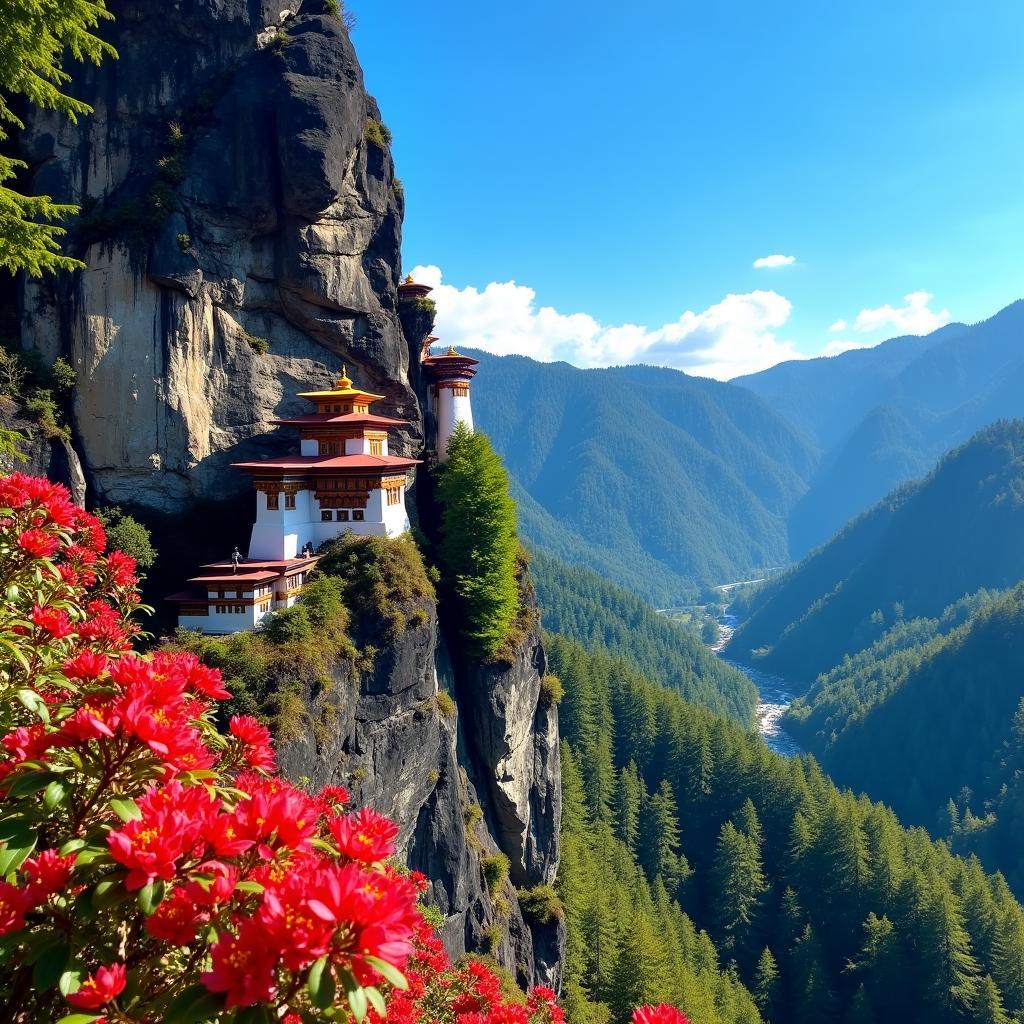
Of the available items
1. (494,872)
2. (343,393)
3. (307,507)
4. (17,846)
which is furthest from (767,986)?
(17,846)

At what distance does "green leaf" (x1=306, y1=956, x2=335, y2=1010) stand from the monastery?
2025 centimetres

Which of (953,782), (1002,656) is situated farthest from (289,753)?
(1002,656)

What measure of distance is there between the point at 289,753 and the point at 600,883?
30050 mm

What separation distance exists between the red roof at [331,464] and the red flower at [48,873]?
22.7 m

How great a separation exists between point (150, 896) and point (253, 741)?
96.5 inches

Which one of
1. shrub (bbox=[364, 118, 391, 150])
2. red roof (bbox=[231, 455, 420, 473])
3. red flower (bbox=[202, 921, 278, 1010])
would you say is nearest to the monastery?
red roof (bbox=[231, 455, 420, 473])

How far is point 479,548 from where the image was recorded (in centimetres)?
2917

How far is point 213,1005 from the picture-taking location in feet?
7.72

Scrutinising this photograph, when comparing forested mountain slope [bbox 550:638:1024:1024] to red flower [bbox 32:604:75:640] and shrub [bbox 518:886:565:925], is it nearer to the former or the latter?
shrub [bbox 518:886:565:925]

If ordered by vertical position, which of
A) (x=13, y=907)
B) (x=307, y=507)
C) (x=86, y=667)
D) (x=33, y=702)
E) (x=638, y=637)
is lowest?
(x=638, y=637)

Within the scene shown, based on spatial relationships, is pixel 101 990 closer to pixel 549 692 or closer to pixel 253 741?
pixel 253 741

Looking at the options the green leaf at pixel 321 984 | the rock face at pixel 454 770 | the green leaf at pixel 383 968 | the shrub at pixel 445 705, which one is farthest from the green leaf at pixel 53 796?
the shrub at pixel 445 705

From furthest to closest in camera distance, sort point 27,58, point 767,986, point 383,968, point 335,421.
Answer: point 767,986
point 335,421
point 27,58
point 383,968

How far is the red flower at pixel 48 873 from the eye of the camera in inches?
106
